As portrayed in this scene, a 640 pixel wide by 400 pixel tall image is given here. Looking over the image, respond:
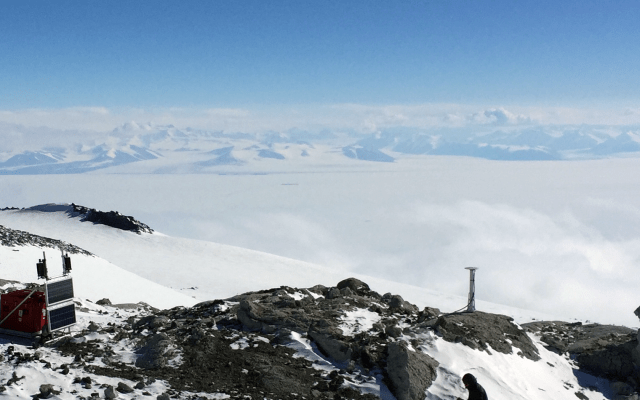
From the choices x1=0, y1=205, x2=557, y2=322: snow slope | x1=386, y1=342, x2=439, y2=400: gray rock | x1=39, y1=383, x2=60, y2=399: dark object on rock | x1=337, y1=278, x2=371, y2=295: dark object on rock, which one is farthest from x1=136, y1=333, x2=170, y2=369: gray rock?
x1=0, y1=205, x2=557, y2=322: snow slope

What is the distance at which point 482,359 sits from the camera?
1285cm

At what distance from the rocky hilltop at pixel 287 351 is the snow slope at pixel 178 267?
1339cm

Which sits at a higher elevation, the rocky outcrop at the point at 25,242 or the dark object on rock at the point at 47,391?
the dark object on rock at the point at 47,391

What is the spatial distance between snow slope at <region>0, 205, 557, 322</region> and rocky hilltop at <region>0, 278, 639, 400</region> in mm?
13386

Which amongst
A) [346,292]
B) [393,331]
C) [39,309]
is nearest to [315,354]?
[393,331]

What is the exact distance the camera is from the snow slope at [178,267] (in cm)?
3000

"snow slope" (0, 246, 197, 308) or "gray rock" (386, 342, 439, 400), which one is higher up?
"gray rock" (386, 342, 439, 400)

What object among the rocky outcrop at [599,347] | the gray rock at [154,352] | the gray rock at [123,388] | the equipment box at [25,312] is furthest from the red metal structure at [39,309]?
the rocky outcrop at [599,347]

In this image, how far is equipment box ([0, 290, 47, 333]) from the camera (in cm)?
1249

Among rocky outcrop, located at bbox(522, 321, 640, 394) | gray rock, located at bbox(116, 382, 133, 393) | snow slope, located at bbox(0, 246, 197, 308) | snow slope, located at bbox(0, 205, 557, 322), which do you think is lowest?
snow slope, located at bbox(0, 205, 557, 322)

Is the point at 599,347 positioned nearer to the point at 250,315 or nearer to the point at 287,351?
the point at 287,351

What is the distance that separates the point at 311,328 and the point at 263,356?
1.52m

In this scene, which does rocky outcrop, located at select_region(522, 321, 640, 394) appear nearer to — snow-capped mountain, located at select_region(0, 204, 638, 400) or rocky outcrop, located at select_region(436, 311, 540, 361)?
snow-capped mountain, located at select_region(0, 204, 638, 400)

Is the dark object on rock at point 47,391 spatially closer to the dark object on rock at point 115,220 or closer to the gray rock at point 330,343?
the gray rock at point 330,343
